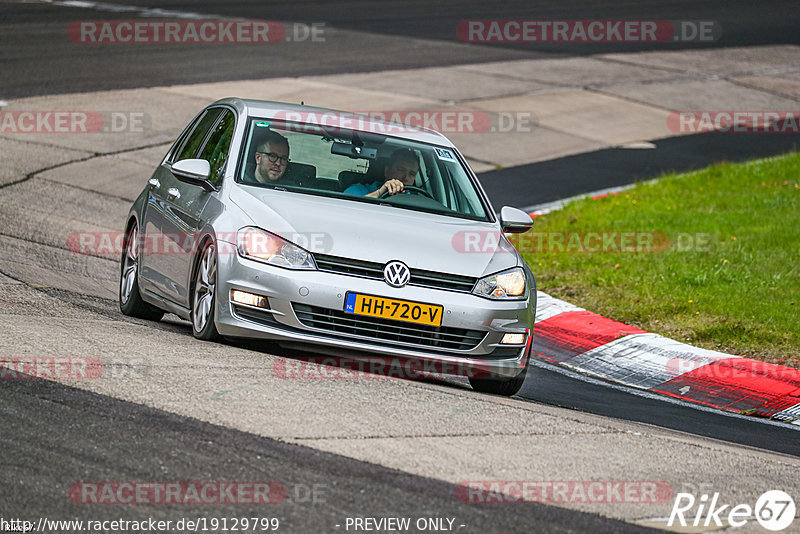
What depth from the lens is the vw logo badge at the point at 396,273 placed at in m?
7.24

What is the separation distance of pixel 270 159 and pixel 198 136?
117cm

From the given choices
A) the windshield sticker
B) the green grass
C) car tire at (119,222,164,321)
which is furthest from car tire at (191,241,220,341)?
the green grass

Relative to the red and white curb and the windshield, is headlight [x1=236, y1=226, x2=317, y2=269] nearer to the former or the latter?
the windshield

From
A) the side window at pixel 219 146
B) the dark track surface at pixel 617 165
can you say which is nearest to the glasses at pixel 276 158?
the side window at pixel 219 146

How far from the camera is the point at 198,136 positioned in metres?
9.18

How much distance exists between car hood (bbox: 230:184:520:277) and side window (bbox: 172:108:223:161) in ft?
4.19

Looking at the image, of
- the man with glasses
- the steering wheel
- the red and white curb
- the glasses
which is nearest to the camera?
the man with glasses

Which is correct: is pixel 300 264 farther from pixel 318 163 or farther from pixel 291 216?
pixel 318 163

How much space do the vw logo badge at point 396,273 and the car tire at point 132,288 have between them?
97.6 inches

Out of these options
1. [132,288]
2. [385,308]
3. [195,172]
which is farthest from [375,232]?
[132,288]

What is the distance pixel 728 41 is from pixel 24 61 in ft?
56.6

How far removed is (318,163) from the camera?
8.49m

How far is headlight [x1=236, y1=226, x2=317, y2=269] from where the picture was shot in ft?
23.8

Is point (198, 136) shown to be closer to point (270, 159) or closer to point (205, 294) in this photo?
point (270, 159)
